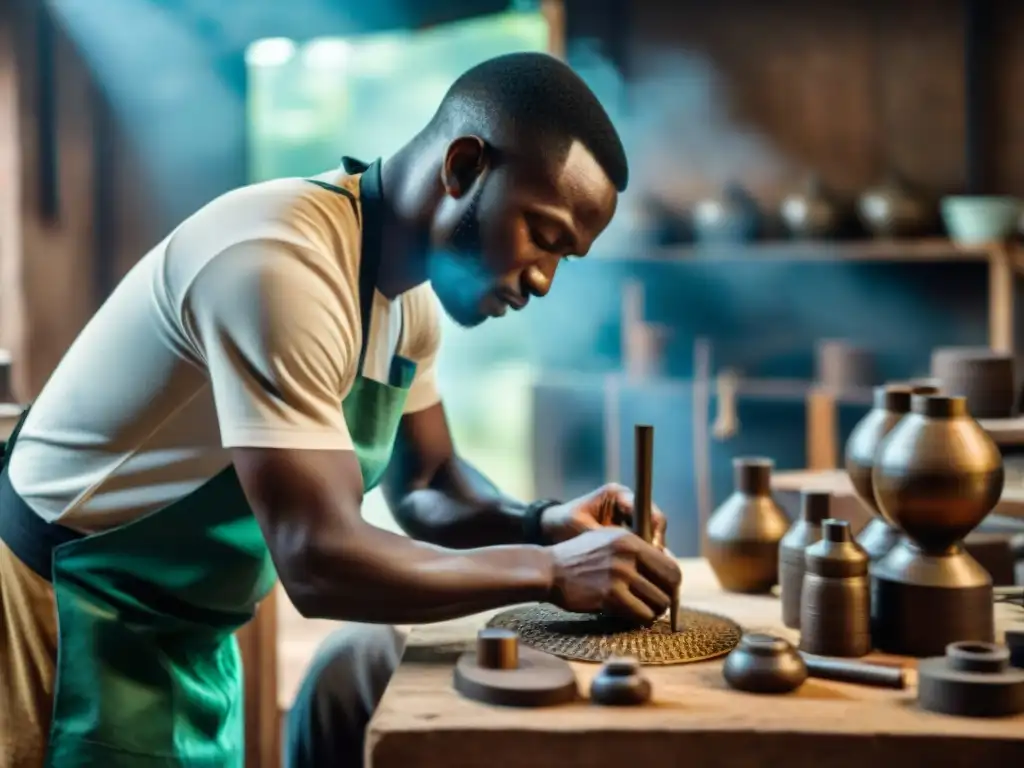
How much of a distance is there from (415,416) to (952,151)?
13.0 feet

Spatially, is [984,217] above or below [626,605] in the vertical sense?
above

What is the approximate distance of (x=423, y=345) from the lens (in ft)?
7.43

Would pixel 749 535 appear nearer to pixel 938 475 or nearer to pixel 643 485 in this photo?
pixel 643 485

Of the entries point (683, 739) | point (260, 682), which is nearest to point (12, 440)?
point (683, 739)

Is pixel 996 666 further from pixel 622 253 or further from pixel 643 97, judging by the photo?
pixel 643 97

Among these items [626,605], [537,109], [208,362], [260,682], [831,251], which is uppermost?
[831,251]

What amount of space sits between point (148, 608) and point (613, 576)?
→ 707 mm

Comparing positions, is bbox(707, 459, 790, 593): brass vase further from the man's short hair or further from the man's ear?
the man's ear

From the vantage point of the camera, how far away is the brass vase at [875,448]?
2.04m

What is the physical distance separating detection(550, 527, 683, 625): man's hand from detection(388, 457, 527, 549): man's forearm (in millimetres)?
497

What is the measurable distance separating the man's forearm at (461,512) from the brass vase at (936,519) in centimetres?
69

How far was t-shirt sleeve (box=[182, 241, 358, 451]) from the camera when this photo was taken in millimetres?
1620

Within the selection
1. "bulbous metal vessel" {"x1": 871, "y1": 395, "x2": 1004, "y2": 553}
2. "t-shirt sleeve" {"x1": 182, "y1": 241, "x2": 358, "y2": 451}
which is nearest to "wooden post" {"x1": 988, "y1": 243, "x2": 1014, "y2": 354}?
"bulbous metal vessel" {"x1": 871, "y1": 395, "x2": 1004, "y2": 553}

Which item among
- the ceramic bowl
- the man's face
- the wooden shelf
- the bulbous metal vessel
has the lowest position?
the bulbous metal vessel
